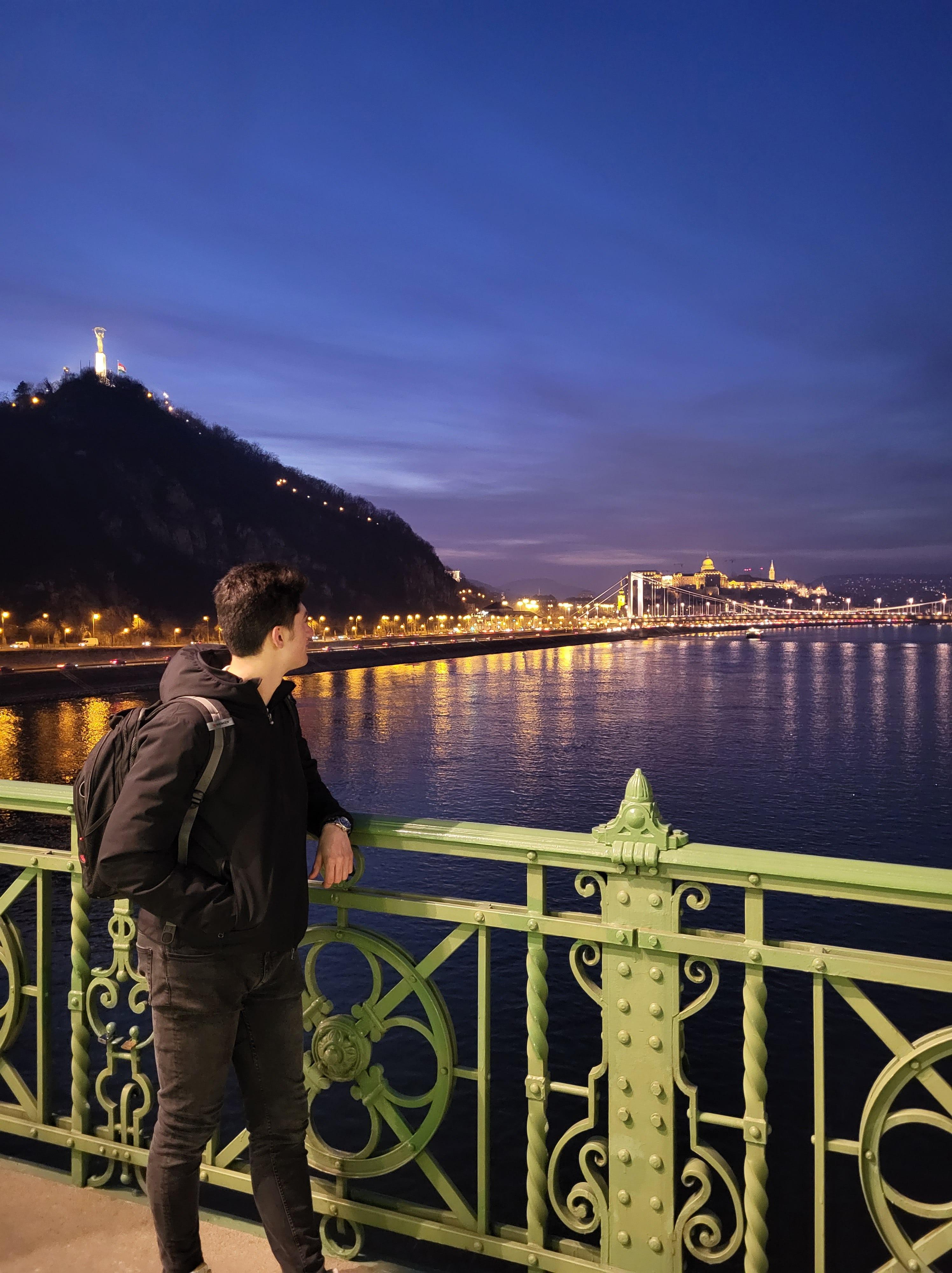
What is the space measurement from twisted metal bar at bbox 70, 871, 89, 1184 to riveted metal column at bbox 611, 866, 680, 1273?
1510mm

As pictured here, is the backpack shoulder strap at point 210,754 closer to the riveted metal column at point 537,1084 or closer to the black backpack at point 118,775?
the black backpack at point 118,775

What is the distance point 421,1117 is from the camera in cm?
959

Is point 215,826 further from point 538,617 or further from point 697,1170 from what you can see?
point 538,617

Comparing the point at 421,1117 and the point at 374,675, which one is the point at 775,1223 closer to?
the point at 421,1117

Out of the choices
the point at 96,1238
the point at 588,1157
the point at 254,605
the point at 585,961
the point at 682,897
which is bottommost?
the point at 96,1238

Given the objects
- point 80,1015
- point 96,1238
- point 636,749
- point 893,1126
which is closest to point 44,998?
point 80,1015

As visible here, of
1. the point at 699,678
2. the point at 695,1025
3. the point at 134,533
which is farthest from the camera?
the point at 134,533

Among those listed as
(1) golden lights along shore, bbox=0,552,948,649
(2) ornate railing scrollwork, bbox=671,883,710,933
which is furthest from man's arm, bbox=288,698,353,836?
(1) golden lights along shore, bbox=0,552,948,649

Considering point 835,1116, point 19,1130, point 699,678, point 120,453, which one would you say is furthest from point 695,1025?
point 120,453

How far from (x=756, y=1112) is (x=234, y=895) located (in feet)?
3.82

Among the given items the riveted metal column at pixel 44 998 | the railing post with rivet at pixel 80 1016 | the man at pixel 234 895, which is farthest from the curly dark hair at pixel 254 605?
the riveted metal column at pixel 44 998

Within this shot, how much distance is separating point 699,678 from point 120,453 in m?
66.1

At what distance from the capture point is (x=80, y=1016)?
2.63 meters

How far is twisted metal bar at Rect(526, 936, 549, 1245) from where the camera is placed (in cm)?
208
